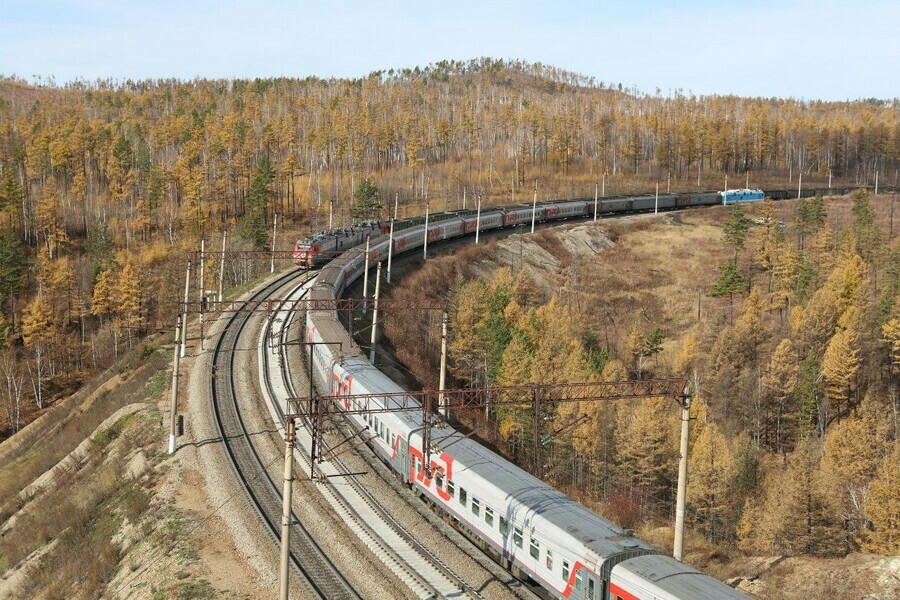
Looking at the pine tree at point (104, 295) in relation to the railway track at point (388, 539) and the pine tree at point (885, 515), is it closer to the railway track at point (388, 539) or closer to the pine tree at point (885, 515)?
the railway track at point (388, 539)

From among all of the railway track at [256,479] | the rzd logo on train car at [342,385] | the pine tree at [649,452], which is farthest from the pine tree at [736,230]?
the rzd logo on train car at [342,385]

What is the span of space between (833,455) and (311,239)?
4922 centimetres

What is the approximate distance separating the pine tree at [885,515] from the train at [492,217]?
158 ft

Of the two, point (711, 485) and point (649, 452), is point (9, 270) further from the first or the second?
point (711, 485)

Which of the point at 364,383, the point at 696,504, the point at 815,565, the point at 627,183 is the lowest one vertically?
the point at 696,504

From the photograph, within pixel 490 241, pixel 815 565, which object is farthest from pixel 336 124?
pixel 815 565

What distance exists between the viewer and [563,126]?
585 ft

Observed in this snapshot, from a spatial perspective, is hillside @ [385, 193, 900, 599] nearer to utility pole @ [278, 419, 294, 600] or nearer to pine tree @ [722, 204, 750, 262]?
pine tree @ [722, 204, 750, 262]

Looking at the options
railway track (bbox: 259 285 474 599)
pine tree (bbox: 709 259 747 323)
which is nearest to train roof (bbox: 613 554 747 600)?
railway track (bbox: 259 285 474 599)

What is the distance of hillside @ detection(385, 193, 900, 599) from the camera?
47656 mm

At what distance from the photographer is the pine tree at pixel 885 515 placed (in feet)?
152

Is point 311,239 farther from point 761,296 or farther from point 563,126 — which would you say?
point 563,126

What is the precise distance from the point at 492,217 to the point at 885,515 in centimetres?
6259

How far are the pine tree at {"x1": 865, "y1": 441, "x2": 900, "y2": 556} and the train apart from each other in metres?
48.2
